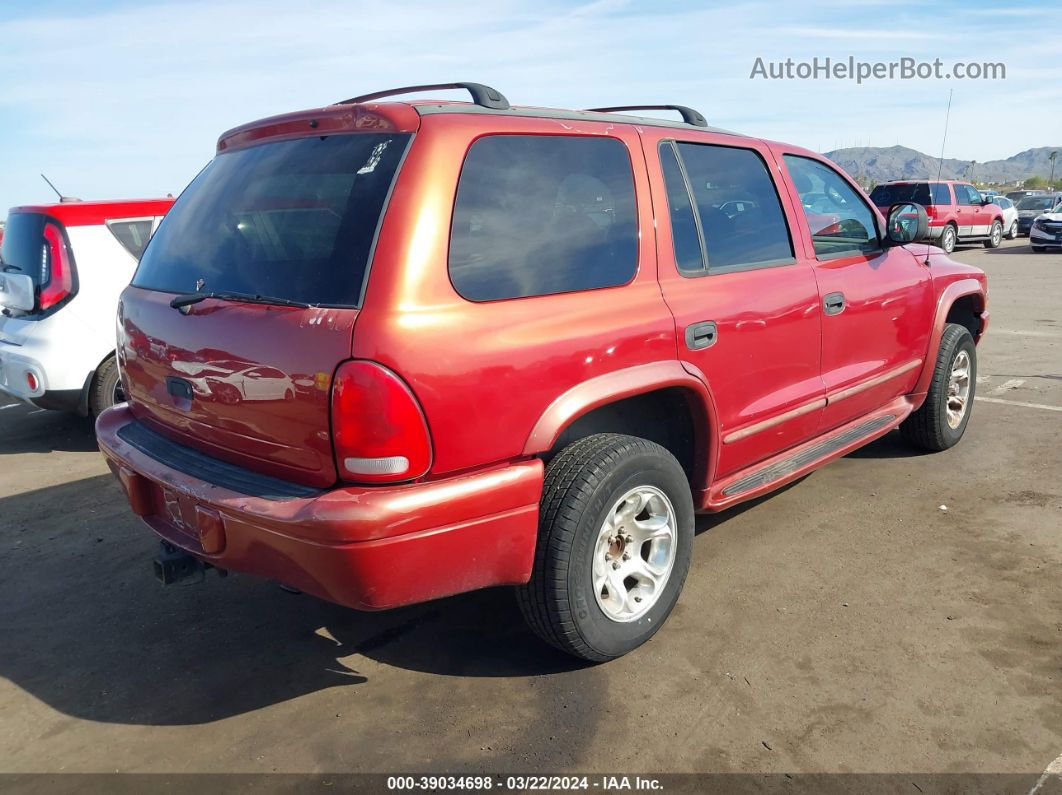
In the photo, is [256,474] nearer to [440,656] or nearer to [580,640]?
[440,656]

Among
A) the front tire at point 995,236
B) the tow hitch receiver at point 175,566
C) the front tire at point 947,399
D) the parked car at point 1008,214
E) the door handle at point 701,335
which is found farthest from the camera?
the parked car at point 1008,214

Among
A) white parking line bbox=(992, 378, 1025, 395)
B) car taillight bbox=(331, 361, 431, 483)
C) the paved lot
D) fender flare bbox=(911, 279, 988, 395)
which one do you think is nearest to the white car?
white parking line bbox=(992, 378, 1025, 395)

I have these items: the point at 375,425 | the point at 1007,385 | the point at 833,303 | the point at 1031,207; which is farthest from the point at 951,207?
the point at 375,425

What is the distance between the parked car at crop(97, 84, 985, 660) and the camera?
2307 millimetres

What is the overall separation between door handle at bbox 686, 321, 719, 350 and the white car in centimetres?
2098

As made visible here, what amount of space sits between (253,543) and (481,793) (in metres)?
0.97

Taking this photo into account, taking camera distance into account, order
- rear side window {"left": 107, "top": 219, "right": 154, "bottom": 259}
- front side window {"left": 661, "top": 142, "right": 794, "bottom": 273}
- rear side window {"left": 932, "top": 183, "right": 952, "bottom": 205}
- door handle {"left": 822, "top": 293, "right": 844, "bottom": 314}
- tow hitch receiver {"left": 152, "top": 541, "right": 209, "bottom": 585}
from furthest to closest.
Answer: rear side window {"left": 932, "top": 183, "right": 952, "bottom": 205}, rear side window {"left": 107, "top": 219, "right": 154, "bottom": 259}, door handle {"left": 822, "top": 293, "right": 844, "bottom": 314}, front side window {"left": 661, "top": 142, "right": 794, "bottom": 273}, tow hitch receiver {"left": 152, "top": 541, "right": 209, "bottom": 585}

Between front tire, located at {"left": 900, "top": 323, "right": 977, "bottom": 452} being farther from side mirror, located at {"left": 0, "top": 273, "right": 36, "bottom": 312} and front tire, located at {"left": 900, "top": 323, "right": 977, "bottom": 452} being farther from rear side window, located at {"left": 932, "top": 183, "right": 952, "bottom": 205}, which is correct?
rear side window, located at {"left": 932, "top": 183, "right": 952, "bottom": 205}

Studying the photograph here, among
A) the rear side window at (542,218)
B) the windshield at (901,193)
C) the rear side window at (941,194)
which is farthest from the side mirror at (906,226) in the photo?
the rear side window at (941,194)

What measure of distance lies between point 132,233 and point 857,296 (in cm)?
485

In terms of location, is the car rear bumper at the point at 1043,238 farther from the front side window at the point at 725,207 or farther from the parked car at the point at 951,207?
the front side window at the point at 725,207

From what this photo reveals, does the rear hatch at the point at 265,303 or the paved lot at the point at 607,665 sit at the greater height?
the rear hatch at the point at 265,303

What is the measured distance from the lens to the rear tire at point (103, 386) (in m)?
5.55

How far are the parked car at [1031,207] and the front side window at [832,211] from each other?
2586 cm
